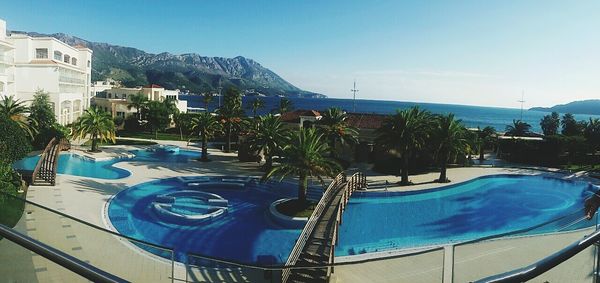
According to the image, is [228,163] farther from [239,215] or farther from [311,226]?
[311,226]

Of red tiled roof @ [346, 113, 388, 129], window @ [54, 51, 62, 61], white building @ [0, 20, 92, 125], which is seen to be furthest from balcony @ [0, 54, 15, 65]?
red tiled roof @ [346, 113, 388, 129]

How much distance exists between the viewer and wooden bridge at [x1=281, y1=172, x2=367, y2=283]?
12.3 m

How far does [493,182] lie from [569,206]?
6752mm

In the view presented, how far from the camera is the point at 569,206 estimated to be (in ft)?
87.2

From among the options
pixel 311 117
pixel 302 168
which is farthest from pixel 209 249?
pixel 311 117

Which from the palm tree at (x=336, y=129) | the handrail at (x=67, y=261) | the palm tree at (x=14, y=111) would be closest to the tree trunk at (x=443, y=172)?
the palm tree at (x=336, y=129)

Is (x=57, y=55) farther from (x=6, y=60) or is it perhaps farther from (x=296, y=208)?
(x=296, y=208)

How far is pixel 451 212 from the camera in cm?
2414

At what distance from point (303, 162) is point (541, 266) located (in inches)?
782

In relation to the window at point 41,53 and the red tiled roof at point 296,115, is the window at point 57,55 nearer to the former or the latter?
the window at point 41,53

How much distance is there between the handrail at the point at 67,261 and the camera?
6.79ft

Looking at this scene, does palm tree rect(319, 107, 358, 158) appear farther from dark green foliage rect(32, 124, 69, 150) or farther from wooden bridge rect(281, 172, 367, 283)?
dark green foliage rect(32, 124, 69, 150)

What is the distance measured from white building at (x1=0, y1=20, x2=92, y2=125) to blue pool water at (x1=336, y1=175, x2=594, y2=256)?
1512 inches

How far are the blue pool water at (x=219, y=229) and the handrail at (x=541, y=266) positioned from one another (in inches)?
551
